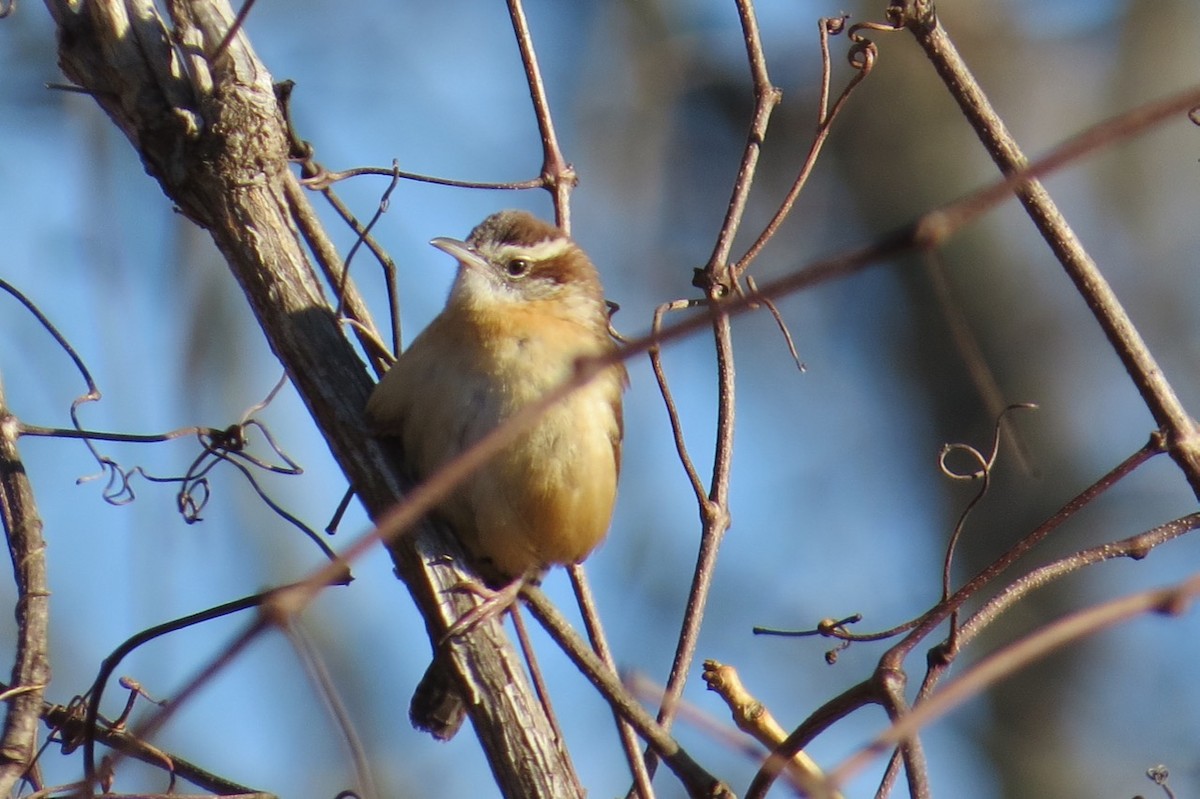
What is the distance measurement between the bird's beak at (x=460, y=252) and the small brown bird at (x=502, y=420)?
137 mm

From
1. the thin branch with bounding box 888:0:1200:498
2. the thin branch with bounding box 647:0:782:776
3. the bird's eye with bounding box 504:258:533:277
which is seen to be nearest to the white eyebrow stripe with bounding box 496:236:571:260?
the bird's eye with bounding box 504:258:533:277

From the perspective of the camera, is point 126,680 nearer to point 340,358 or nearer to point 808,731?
point 340,358

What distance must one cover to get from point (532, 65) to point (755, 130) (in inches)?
22.9

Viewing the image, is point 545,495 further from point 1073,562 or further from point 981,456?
point 1073,562

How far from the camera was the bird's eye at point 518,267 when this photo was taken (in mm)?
4551

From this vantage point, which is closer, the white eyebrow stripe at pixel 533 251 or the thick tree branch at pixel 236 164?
the thick tree branch at pixel 236 164

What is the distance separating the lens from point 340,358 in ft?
10.5

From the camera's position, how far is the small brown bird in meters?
3.68

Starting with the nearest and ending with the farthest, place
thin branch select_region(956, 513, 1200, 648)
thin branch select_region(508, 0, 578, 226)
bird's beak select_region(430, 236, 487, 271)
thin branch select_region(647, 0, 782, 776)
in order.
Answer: thin branch select_region(956, 513, 1200, 648) → thin branch select_region(647, 0, 782, 776) → thin branch select_region(508, 0, 578, 226) → bird's beak select_region(430, 236, 487, 271)

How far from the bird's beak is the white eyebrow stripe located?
69mm

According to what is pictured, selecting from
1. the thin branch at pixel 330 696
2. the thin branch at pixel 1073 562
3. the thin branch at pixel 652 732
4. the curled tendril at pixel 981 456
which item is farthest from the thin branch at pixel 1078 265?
the thin branch at pixel 330 696

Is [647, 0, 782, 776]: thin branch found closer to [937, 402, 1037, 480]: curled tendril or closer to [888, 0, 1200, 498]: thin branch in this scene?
[937, 402, 1037, 480]: curled tendril

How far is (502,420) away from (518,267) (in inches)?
39.5

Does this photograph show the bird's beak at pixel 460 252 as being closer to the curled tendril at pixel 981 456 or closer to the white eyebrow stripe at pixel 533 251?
the white eyebrow stripe at pixel 533 251
